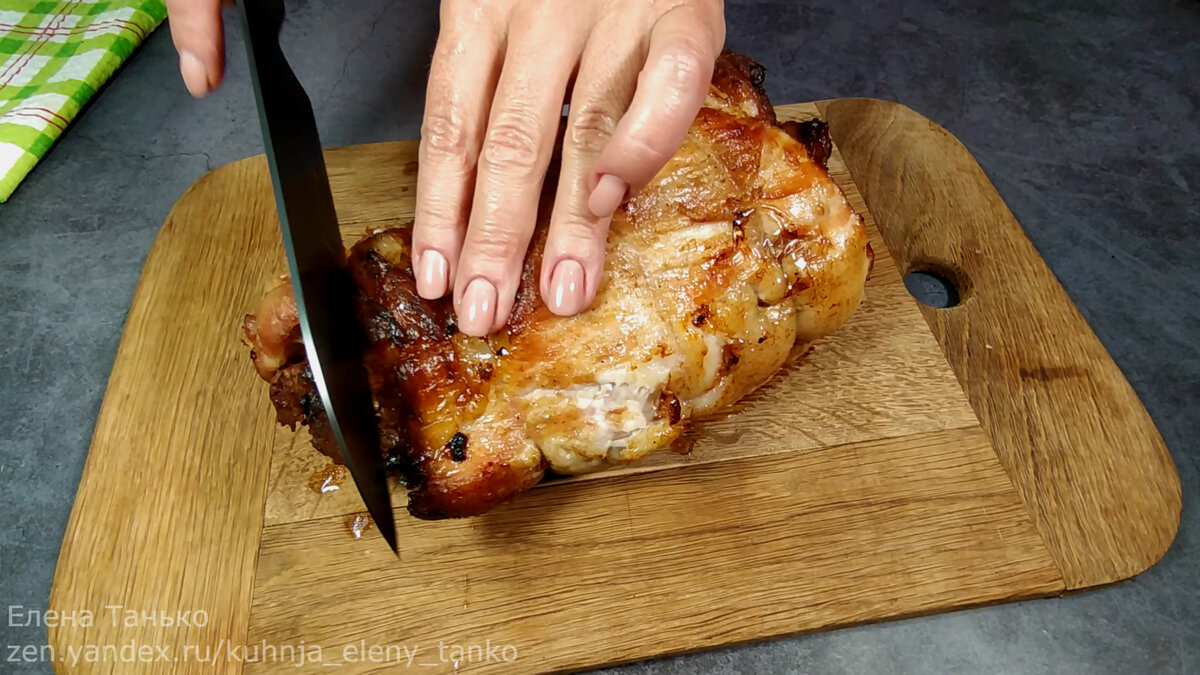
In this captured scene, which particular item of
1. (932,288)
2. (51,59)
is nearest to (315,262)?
(932,288)

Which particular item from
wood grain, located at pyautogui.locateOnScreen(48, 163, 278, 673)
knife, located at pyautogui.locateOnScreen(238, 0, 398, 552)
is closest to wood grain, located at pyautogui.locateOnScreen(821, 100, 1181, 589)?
knife, located at pyautogui.locateOnScreen(238, 0, 398, 552)

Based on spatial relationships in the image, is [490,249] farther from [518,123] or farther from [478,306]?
[518,123]

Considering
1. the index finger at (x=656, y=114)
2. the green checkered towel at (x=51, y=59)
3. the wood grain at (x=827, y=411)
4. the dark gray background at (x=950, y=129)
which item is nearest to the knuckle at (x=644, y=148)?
the index finger at (x=656, y=114)

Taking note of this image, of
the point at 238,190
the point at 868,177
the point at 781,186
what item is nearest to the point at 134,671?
the point at 238,190

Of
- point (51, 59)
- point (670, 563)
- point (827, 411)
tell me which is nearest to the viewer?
point (670, 563)

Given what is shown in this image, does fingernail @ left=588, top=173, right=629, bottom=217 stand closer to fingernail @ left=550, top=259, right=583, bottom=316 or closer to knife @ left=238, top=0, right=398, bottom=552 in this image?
fingernail @ left=550, top=259, right=583, bottom=316

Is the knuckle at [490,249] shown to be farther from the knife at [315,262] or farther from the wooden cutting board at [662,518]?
the wooden cutting board at [662,518]
